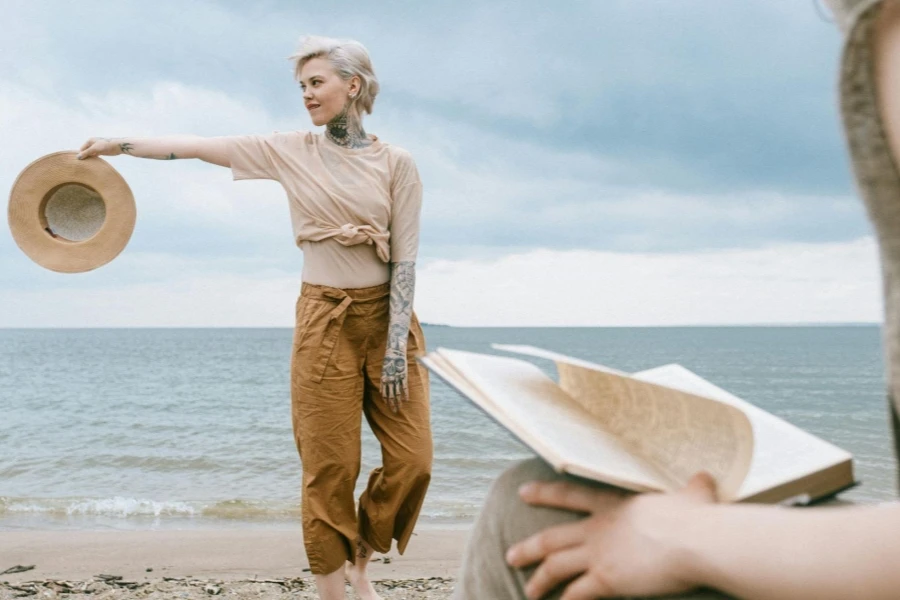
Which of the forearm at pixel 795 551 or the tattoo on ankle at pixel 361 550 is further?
the tattoo on ankle at pixel 361 550

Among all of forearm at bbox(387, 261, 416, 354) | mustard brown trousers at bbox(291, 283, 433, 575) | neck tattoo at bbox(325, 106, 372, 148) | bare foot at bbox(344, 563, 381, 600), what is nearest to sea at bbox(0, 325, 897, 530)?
mustard brown trousers at bbox(291, 283, 433, 575)

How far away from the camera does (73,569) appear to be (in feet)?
17.3

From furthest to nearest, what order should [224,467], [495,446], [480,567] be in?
[495,446] → [224,467] → [480,567]

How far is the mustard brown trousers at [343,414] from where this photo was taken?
130 inches

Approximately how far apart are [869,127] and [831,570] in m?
0.38

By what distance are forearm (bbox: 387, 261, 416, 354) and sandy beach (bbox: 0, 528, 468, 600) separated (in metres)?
1.78

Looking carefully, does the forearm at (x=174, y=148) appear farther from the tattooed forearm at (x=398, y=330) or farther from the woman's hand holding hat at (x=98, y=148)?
the tattooed forearm at (x=398, y=330)

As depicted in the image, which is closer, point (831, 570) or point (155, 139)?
point (831, 570)

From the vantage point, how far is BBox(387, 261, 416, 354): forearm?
3379 mm

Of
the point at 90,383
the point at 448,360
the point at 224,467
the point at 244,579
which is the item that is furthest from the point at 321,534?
the point at 90,383

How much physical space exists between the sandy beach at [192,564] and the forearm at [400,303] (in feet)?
5.85

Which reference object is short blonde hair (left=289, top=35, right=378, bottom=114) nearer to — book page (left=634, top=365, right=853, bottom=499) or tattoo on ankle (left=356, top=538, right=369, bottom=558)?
tattoo on ankle (left=356, top=538, right=369, bottom=558)

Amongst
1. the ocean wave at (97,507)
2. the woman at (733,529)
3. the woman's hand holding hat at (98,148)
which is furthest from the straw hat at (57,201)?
the ocean wave at (97,507)

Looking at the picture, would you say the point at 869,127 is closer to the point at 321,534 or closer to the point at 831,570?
the point at 831,570
